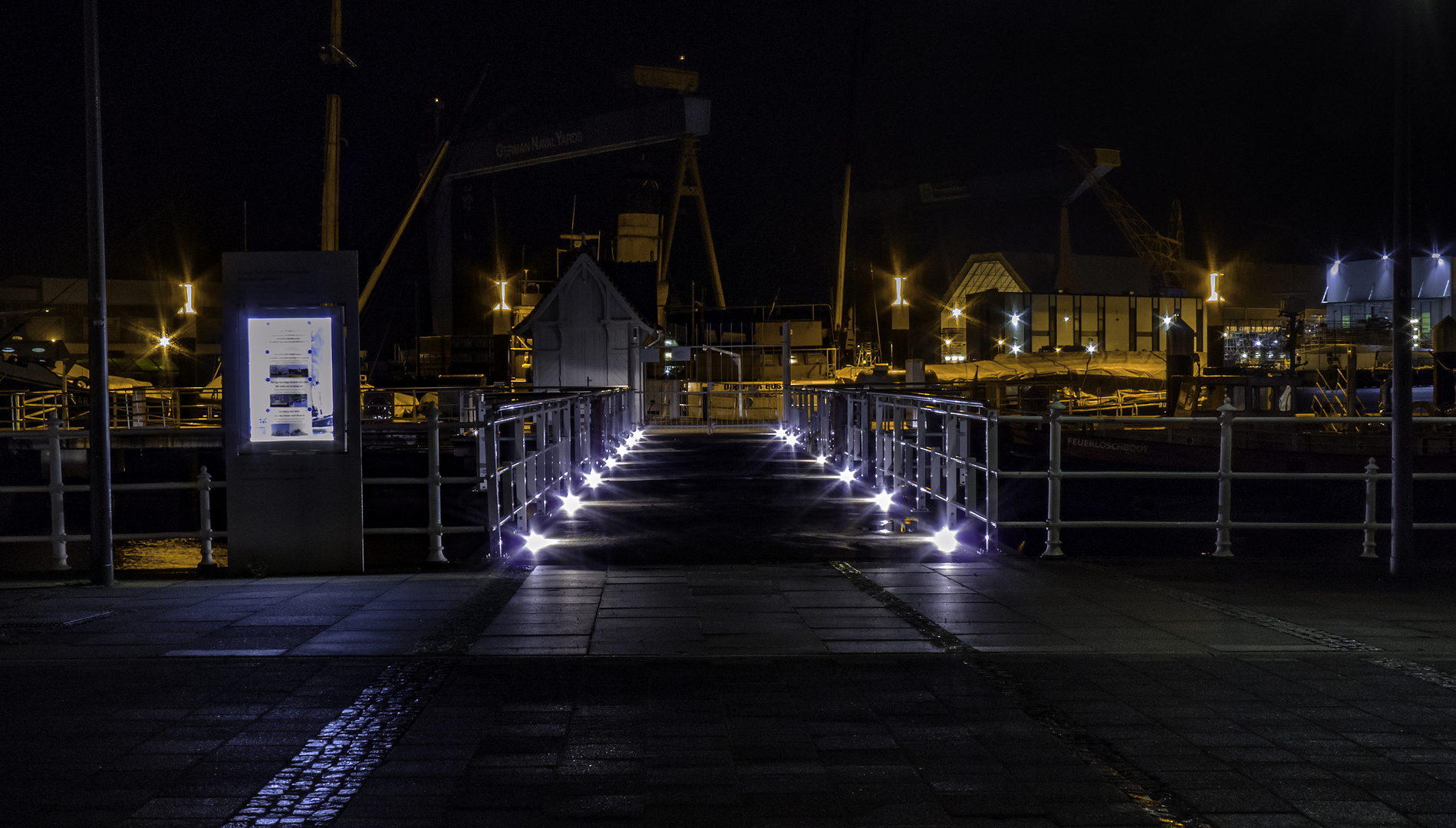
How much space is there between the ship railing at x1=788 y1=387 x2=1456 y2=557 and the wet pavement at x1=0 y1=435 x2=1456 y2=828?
0.82m

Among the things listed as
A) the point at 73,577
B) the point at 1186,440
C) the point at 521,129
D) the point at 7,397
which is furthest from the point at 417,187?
the point at 73,577

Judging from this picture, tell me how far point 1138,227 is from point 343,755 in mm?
96433

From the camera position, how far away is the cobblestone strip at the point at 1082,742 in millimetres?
3771

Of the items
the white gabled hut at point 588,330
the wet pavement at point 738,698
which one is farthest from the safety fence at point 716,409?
the wet pavement at point 738,698

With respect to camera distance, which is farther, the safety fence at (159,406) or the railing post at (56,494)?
the safety fence at (159,406)

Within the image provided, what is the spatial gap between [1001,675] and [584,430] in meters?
12.7

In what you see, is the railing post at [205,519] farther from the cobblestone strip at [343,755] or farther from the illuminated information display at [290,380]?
the cobblestone strip at [343,755]

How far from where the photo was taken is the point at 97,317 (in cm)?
875

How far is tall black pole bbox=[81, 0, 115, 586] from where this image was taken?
28.0 ft

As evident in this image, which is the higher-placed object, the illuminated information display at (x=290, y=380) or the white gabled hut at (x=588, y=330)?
the white gabled hut at (x=588, y=330)

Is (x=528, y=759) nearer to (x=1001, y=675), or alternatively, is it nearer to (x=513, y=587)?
(x=1001, y=675)

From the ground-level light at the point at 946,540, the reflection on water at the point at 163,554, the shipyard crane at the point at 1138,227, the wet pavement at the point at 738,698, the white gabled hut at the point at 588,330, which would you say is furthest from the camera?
the shipyard crane at the point at 1138,227

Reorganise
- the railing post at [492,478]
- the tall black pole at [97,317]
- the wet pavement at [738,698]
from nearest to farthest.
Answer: the wet pavement at [738,698] → the tall black pole at [97,317] → the railing post at [492,478]

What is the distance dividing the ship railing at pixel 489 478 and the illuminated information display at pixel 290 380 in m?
0.67
